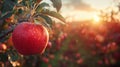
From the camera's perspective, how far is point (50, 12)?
244 cm

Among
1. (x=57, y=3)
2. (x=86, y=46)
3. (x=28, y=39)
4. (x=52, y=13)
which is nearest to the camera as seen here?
(x=28, y=39)

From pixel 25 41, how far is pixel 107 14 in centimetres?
813

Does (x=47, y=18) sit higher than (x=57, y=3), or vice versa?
(x=57, y=3)

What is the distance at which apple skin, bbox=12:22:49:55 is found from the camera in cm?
223

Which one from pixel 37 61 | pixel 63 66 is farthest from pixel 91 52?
pixel 37 61

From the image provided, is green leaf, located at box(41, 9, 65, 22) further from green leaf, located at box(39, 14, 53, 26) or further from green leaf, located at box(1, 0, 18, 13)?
green leaf, located at box(1, 0, 18, 13)

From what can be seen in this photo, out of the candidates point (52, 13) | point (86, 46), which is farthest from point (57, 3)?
point (86, 46)

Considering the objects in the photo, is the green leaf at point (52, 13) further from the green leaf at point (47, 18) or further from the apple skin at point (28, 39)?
the apple skin at point (28, 39)

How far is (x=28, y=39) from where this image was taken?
224 centimetres

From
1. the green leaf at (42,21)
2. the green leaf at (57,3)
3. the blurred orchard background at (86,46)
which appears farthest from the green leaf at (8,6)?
the blurred orchard background at (86,46)

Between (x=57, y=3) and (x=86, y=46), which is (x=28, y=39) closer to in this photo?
(x=57, y=3)

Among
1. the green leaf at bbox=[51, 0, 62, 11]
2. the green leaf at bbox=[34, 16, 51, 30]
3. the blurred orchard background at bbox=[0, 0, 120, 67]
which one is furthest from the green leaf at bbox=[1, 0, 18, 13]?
the blurred orchard background at bbox=[0, 0, 120, 67]

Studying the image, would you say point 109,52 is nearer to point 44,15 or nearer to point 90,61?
point 90,61

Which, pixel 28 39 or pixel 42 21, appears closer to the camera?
pixel 28 39
